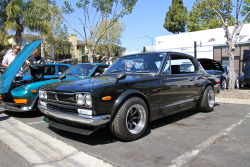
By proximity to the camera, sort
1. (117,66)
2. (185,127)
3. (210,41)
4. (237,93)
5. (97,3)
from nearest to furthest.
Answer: (185,127), (117,66), (237,93), (97,3), (210,41)

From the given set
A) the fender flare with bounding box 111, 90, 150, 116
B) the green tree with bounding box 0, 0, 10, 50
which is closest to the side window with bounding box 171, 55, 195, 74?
the fender flare with bounding box 111, 90, 150, 116

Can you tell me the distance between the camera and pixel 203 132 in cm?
402

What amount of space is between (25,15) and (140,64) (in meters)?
13.0

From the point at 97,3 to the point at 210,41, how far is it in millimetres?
10072

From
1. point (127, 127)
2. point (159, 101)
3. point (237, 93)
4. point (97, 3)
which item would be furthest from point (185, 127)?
point (97, 3)

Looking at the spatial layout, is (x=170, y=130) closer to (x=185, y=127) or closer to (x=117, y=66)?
(x=185, y=127)

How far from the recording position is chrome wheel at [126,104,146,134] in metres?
3.55

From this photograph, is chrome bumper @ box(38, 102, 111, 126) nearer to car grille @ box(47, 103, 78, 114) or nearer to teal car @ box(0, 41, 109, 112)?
car grille @ box(47, 103, 78, 114)

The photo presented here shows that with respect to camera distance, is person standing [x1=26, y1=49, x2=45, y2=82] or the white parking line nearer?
the white parking line

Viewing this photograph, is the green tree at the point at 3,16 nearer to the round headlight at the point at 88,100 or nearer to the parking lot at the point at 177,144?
the parking lot at the point at 177,144

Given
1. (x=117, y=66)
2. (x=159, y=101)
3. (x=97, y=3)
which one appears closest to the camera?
(x=159, y=101)

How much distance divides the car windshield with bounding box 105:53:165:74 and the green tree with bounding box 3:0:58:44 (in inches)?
438

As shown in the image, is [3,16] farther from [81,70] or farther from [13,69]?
[13,69]

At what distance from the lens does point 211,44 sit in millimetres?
17312
